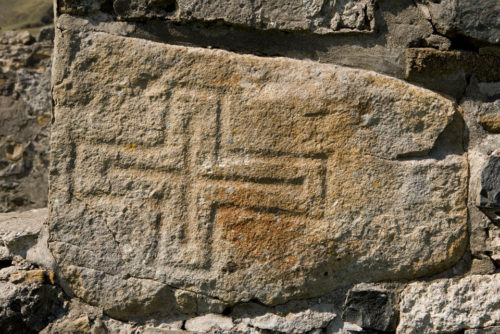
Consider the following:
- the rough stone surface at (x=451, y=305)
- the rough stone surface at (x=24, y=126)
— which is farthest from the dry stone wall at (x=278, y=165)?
the rough stone surface at (x=24, y=126)

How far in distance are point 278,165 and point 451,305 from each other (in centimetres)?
58

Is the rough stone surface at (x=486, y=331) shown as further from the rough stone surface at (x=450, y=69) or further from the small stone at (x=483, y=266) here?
the rough stone surface at (x=450, y=69)

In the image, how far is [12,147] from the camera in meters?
3.19

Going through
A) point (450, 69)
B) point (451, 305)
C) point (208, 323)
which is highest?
point (450, 69)

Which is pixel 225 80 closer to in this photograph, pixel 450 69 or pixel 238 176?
pixel 238 176

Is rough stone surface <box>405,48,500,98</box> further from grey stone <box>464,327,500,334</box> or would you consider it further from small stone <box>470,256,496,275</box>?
grey stone <box>464,327,500,334</box>

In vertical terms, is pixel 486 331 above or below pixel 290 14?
below

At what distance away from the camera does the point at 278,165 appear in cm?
147

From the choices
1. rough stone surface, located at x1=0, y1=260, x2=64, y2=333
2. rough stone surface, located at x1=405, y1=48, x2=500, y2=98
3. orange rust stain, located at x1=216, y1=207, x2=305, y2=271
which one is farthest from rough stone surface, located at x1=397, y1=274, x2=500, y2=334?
rough stone surface, located at x1=0, y1=260, x2=64, y2=333

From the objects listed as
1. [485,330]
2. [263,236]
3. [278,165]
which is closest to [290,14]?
[278,165]

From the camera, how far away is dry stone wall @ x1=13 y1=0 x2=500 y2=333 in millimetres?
1445

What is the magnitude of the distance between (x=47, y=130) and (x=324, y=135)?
222 cm

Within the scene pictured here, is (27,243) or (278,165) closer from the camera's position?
(278,165)

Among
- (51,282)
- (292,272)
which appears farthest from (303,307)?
(51,282)
